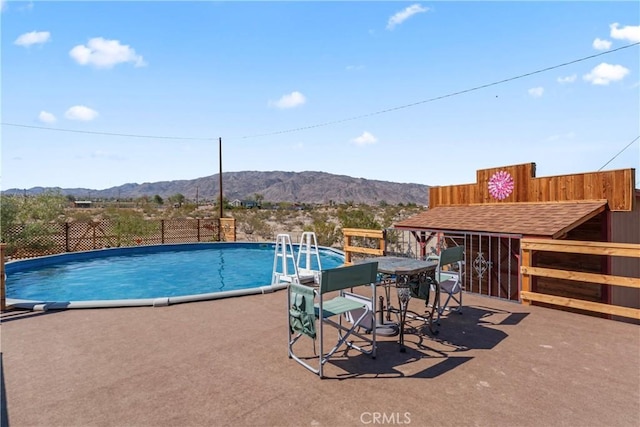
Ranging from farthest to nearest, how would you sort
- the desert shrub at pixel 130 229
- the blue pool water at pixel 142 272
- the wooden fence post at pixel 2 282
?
the desert shrub at pixel 130 229 → the blue pool water at pixel 142 272 → the wooden fence post at pixel 2 282

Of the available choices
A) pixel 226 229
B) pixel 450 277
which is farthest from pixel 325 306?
pixel 226 229

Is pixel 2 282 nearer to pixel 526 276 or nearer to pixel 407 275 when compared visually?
pixel 407 275

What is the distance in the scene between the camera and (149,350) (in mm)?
4281

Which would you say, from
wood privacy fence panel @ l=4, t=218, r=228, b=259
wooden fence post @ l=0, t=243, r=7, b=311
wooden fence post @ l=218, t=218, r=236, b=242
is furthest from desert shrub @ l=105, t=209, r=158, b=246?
wooden fence post @ l=0, t=243, r=7, b=311

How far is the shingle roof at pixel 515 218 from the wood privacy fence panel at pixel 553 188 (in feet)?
0.66

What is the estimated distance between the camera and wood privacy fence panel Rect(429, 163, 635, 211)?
700 centimetres

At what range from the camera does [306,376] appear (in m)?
3.55

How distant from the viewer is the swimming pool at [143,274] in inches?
385

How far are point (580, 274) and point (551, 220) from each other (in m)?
1.88

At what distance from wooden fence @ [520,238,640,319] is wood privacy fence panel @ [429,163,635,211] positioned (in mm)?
2298

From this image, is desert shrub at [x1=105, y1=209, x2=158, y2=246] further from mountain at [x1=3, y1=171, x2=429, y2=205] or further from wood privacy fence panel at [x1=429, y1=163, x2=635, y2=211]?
mountain at [x1=3, y1=171, x2=429, y2=205]

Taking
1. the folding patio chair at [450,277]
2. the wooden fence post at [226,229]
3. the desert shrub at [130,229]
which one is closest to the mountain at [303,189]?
the wooden fence post at [226,229]

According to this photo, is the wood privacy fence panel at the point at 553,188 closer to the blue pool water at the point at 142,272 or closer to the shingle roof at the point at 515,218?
the shingle roof at the point at 515,218

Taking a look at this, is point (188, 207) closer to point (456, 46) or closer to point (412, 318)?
point (456, 46)
